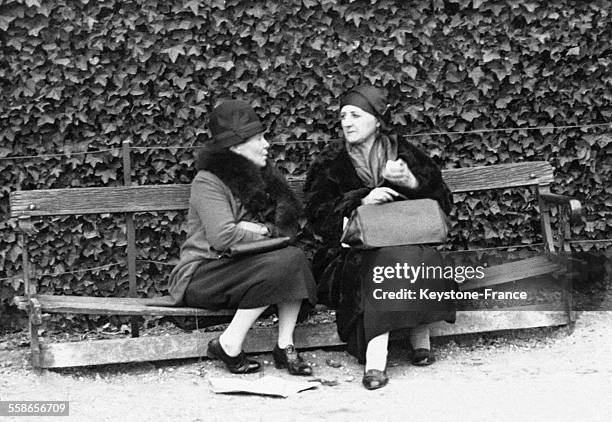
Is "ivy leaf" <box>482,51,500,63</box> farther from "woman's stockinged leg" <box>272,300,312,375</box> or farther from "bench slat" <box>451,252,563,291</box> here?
"woman's stockinged leg" <box>272,300,312,375</box>

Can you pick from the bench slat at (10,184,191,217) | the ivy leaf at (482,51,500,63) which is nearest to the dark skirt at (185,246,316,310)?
the bench slat at (10,184,191,217)

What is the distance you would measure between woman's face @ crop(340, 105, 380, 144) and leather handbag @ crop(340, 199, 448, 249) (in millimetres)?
468

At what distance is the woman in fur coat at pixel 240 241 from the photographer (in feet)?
17.7

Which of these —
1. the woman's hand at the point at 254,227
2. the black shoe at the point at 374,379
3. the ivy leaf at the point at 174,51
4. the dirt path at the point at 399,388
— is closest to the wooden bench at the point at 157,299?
the dirt path at the point at 399,388

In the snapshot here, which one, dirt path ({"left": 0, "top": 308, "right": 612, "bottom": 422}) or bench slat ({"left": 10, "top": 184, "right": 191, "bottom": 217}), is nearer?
dirt path ({"left": 0, "top": 308, "right": 612, "bottom": 422})

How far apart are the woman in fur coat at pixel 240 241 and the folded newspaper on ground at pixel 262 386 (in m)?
0.19

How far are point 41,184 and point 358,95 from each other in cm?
204

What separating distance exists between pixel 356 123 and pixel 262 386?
5.33ft

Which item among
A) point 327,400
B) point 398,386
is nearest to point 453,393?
point 398,386

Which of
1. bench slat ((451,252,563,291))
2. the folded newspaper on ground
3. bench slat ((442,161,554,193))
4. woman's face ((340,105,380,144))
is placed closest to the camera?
the folded newspaper on ground

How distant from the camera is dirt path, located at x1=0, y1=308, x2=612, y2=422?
4816 mm

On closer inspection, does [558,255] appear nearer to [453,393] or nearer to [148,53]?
[453,393]

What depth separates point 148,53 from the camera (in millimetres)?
6074

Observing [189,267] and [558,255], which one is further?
[558,255]
